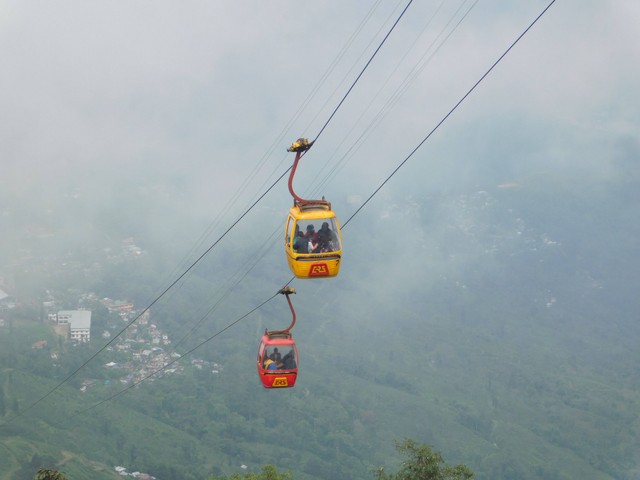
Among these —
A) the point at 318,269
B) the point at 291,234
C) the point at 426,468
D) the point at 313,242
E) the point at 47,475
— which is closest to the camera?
the point at 47,475

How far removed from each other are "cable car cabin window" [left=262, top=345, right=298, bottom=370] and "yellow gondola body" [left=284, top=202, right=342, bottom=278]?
8124 mm

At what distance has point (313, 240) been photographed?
37812 millimetres

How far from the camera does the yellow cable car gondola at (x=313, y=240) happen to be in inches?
1463

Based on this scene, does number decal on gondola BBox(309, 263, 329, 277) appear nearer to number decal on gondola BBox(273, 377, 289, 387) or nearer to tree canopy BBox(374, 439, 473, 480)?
number decal on gondola BBox(273, 377, 289, 387)

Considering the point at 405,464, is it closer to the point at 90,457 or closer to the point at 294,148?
the point at 294,148

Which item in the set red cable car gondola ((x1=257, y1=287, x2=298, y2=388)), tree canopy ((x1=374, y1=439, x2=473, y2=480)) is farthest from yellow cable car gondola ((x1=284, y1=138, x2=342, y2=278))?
tree canopy ((x1=374, y1=439, x2=473, y2=480))

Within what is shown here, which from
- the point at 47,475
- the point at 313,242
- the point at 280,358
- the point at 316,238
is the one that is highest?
the point at 316,238

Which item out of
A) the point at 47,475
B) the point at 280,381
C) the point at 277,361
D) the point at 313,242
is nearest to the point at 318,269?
the point at 313,242

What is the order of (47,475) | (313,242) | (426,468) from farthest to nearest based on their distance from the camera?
(426,468) < (313,242) < (47,475)

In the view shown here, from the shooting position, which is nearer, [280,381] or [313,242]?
[313,242]

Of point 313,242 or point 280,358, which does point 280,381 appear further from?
point 313,242

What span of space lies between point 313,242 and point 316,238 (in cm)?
23

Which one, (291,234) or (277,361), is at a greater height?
(291,234)

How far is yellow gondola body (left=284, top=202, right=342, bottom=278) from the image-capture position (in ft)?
122
